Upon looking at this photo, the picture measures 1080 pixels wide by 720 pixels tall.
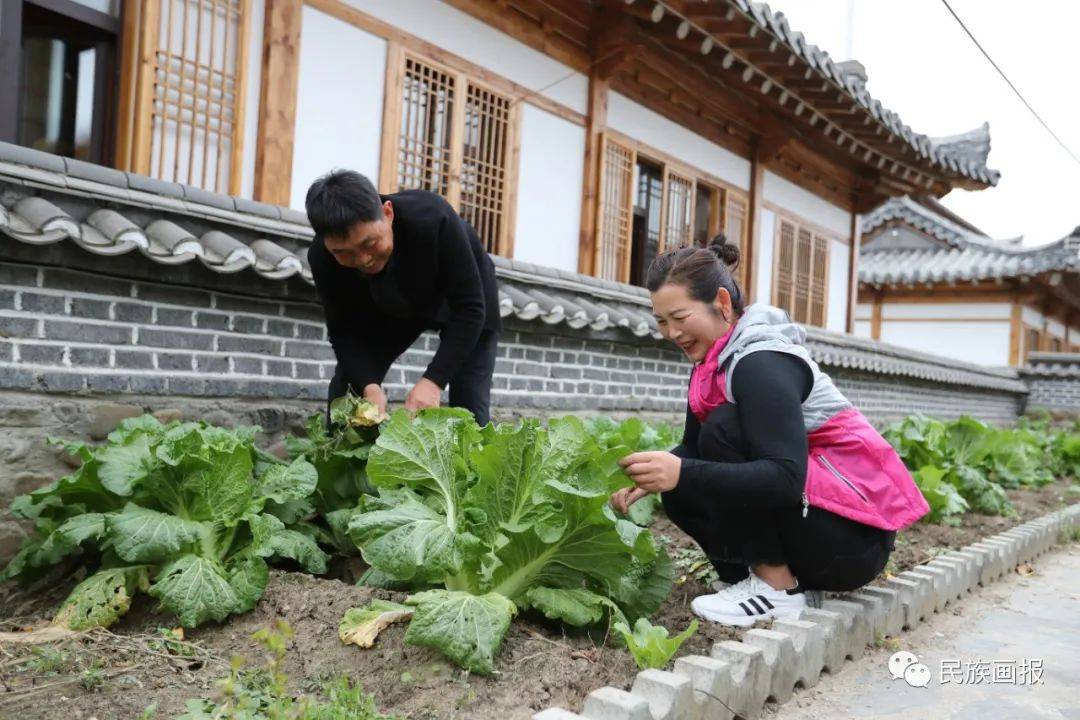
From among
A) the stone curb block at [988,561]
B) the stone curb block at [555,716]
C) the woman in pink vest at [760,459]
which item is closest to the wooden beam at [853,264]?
the stone curb block at [988,561]

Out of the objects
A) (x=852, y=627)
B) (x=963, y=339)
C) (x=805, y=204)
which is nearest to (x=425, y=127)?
(x=852, y=627)

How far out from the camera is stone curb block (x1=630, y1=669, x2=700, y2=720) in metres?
1.88

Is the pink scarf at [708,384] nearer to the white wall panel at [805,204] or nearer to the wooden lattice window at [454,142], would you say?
the wooden lattice window at [454,142]

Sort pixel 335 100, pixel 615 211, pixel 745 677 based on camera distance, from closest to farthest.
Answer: pixel 745 677 < pixel 335 100 < pixel 615 211

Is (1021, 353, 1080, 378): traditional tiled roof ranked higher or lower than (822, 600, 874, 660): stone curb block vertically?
higher

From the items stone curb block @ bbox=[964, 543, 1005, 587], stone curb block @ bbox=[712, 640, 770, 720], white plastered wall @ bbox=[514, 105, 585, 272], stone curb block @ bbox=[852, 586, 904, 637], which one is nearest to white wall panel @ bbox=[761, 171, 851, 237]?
white plastered wall @ bbox=[514, 105, 585, 272]

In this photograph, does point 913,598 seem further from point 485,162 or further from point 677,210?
point 677,210

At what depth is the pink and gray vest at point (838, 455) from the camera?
269 centimetres

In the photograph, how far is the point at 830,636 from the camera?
265 centimetres

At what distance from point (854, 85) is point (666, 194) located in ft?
7.11

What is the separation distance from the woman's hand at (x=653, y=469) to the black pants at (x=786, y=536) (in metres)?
0.15

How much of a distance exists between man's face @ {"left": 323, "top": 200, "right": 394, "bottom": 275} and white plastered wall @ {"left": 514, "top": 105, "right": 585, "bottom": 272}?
3473mm

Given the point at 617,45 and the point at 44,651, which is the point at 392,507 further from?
the point at 617,45

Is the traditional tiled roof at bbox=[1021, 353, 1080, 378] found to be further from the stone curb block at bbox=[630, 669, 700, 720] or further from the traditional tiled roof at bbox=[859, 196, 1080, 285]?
the stone curb block at bbox=[630, 669, 700, 720]
